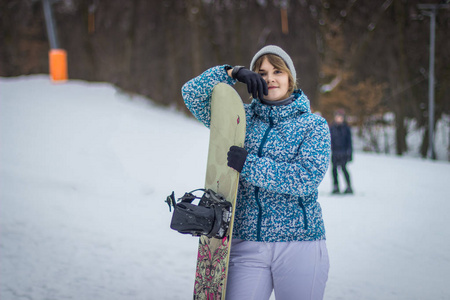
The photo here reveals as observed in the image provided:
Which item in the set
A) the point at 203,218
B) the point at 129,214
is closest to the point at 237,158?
the point at 203,218

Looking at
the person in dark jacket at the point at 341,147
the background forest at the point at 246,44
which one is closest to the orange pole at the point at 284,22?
the background forest at the point at 246,44

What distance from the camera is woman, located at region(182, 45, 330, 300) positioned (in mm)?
1797

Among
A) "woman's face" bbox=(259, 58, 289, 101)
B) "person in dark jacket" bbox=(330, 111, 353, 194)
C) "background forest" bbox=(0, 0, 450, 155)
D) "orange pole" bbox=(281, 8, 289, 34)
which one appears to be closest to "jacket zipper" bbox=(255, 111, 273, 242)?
"woman's face" bbox=(259, 58, 289, 101)

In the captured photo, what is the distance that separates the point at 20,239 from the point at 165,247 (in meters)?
1.67

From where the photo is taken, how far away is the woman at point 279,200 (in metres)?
1.80

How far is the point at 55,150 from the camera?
8680mm

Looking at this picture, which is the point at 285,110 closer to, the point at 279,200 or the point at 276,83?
the point at 276,83

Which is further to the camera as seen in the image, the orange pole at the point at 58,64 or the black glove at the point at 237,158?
the orange pole at the point at 58,64

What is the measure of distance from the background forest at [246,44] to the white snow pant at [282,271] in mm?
14134

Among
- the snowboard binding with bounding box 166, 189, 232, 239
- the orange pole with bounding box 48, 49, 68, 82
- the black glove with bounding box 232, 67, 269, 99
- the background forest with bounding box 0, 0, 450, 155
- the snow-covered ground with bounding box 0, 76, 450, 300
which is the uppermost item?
the background forest with bounding box 0, 0, 450, 155

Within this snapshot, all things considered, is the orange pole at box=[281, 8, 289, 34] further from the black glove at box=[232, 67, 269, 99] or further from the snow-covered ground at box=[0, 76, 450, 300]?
the black glove at box=[232, 67, 269, 99]

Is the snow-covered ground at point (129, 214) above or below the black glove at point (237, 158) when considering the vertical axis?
below

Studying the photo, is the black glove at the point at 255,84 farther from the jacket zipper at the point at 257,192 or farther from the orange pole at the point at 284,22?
the orange pole at the point at 284,22

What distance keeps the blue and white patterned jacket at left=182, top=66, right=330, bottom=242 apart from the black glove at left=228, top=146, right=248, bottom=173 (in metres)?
0.02
